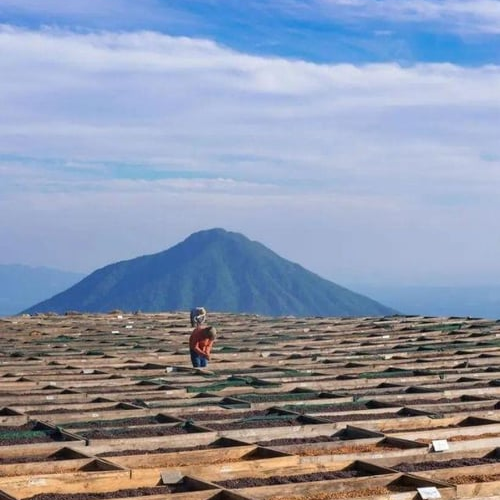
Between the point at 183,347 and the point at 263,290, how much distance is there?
15932 cm

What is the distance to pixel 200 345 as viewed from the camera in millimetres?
16969

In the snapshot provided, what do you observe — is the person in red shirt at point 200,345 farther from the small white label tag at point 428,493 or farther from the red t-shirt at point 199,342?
the small white label tag at point 428,493

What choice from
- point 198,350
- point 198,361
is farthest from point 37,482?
point 198,361

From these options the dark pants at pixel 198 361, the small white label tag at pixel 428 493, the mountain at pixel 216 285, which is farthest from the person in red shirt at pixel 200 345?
the mountain at pixel 216 285

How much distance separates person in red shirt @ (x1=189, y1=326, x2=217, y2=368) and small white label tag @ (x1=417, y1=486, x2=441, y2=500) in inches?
334

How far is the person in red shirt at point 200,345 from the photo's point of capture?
16859 millimetres

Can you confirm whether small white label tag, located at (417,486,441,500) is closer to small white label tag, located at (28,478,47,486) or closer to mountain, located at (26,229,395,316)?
small white label tag, located at (28,478,47,486)

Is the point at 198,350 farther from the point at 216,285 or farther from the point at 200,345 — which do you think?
the point at 216,285

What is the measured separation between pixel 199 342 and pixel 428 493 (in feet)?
28.2

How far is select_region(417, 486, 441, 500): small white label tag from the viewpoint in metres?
8.52

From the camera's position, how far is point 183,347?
68.6 ft

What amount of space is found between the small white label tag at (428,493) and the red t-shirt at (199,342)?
8.48m

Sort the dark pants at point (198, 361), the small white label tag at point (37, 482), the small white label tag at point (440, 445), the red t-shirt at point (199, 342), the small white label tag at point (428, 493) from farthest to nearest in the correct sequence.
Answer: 1. the dark pants at point (198, 361)
2. the red t-shirt at point (199, 342)
3. the small white label tag at point (440, 445)
4. the small white label tag at point (37, 482)
5. the small white label tag at point (428, 493)

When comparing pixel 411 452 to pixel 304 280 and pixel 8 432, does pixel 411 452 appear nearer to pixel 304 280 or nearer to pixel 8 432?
pixel 8 432
